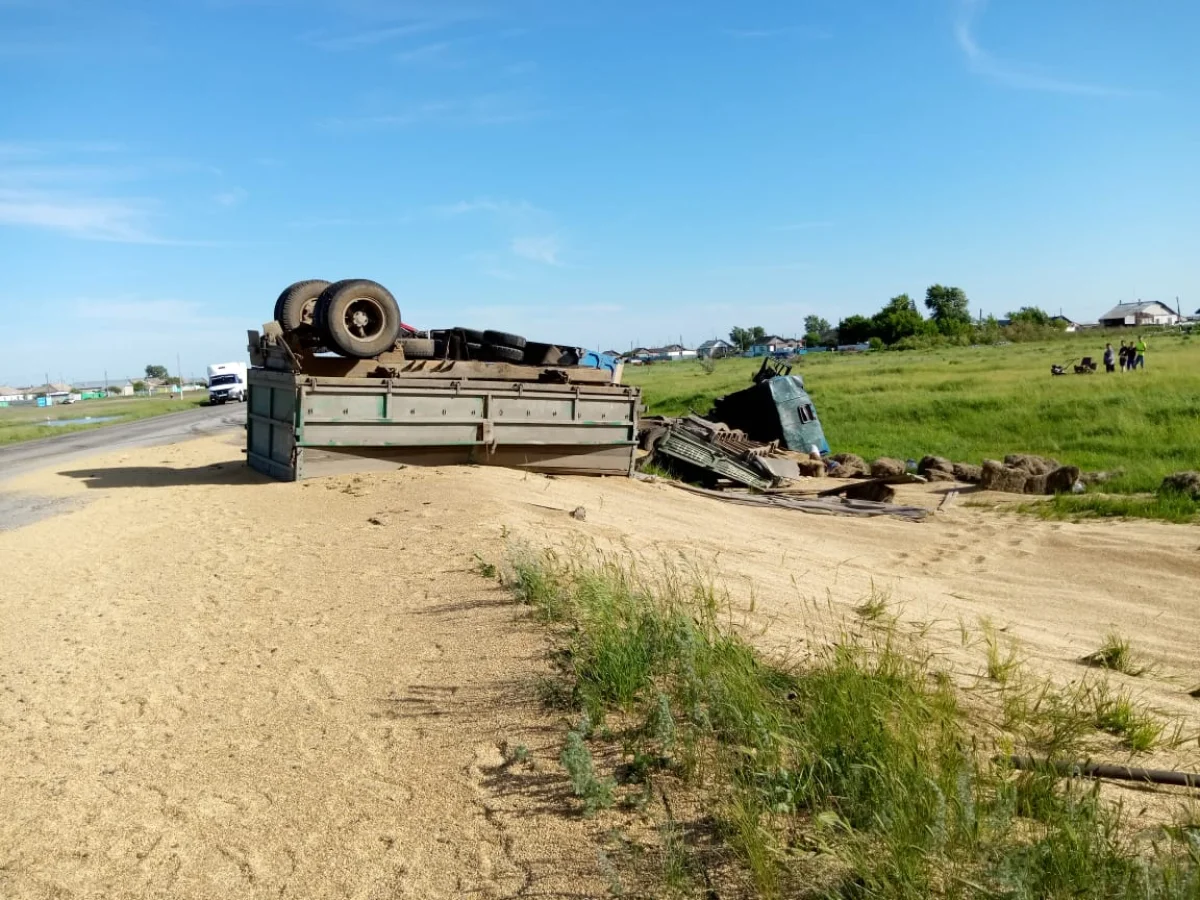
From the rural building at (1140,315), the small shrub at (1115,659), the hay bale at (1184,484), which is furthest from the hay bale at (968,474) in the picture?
the rural building at (1140,315)

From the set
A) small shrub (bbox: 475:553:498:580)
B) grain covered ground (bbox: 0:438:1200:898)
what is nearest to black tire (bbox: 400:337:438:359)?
grain covered ground (bbox: 0:438:1200:898)

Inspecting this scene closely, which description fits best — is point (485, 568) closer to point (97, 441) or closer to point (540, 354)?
point (540, 354)

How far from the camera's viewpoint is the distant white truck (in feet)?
178

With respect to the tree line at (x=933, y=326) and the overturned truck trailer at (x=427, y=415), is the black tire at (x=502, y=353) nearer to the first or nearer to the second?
the overturned truck trailer at (x=427, y=415)

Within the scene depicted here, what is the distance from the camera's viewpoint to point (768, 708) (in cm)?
470

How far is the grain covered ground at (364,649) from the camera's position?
4.12 metres

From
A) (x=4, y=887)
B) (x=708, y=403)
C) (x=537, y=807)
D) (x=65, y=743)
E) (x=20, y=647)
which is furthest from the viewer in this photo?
(x=708, y=403)

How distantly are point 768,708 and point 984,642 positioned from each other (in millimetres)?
3147

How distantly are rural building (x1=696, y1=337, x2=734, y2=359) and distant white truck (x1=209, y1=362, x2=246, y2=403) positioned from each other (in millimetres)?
107639

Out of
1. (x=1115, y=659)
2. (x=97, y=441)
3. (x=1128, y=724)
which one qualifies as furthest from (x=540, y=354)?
(x=97, y=441)

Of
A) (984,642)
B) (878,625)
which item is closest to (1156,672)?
(984,642)

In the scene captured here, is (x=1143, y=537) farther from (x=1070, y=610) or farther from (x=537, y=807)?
(x=537, y=807)

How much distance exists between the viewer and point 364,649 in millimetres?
6422

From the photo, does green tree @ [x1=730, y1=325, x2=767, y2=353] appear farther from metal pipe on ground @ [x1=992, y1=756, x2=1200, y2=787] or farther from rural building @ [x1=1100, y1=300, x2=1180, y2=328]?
metal pipe on ground @ [x1=992, y1=756, x2=1200, y2=787]
